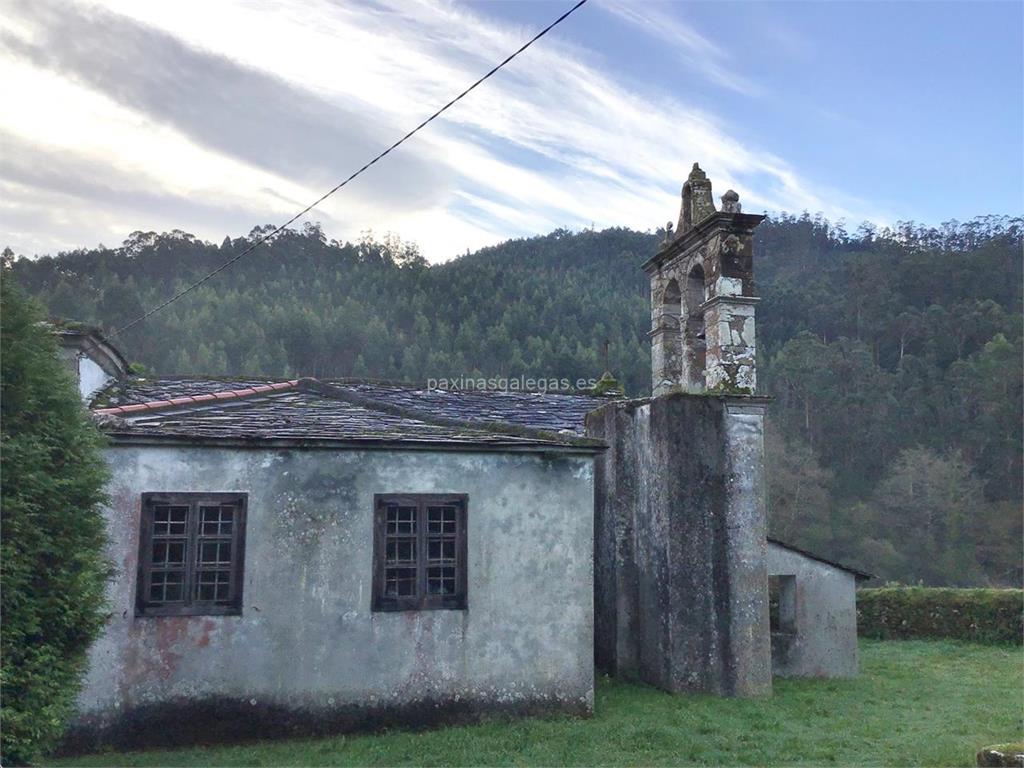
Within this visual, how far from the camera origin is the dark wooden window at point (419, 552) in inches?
416

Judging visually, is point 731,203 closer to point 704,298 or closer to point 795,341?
point 704,298

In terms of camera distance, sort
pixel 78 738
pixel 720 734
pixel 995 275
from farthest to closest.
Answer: pixel 995 275, pixel 720 734, pixel 78 738

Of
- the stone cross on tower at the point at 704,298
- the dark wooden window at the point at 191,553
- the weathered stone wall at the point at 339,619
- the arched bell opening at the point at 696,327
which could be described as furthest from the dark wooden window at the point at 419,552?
the arched bell opening at the point at 696,327

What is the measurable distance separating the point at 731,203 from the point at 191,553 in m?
8.84

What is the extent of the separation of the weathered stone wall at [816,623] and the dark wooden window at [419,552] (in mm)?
6069

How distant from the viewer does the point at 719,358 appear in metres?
12.6

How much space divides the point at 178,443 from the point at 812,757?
792 centimetres

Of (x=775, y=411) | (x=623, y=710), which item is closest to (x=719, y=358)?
(x=623, y=710)

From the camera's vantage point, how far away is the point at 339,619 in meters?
10.3

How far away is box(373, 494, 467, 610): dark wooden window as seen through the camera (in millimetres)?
10578

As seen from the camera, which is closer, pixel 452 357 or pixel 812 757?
pixel 812 757

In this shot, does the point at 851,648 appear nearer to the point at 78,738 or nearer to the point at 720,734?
the point at 720,734

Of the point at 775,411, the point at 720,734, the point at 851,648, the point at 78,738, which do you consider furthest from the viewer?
the point at 775,411

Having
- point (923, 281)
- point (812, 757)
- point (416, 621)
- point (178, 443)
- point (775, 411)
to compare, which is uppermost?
point (923, 281)
